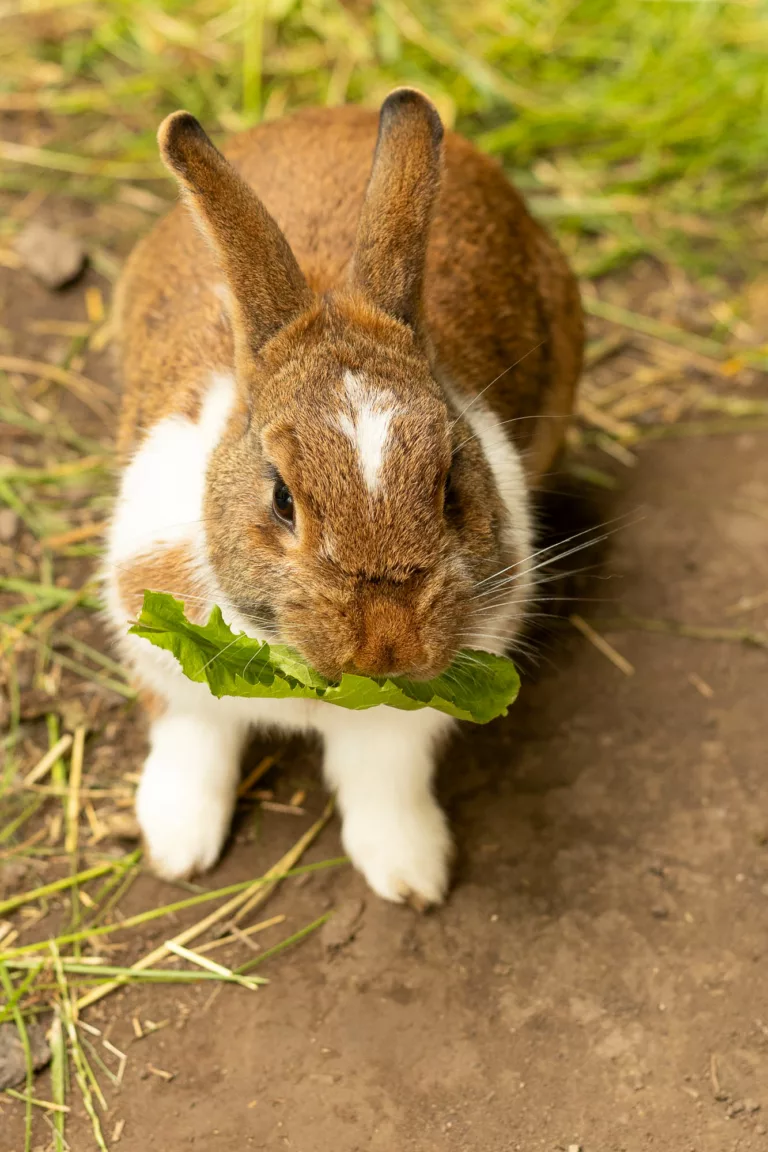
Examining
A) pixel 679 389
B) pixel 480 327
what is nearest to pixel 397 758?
pixel 480 327

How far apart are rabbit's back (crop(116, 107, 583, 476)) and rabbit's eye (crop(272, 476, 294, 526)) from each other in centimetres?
70

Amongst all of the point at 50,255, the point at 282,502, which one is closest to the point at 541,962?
the point at 282,502

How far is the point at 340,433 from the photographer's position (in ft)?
8.87

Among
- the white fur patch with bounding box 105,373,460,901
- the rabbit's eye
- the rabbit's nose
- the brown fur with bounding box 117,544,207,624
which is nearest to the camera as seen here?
the rabbit's nose

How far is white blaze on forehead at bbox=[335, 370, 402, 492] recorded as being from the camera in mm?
2666

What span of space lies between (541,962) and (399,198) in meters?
2.05

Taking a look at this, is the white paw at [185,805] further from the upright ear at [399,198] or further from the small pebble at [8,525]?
the upright ear at [399,198]

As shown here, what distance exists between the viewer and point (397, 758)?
3604mm

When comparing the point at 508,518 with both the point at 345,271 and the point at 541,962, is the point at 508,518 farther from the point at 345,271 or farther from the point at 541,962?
the point at 541,962

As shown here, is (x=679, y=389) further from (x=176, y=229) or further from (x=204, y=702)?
(x=204, y=702)

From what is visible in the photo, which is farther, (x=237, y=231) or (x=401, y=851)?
(x=401, y=851)

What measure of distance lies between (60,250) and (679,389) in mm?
2544

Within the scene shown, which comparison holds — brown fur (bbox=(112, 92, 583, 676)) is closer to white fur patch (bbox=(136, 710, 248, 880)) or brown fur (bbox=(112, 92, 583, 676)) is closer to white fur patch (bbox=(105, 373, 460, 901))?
white fur patch (bbox=(105, 373, 460, 901))

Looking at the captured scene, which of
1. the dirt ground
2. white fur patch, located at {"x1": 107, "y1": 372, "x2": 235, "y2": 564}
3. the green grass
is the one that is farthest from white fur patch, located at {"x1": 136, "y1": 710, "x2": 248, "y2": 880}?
→ the green grass
